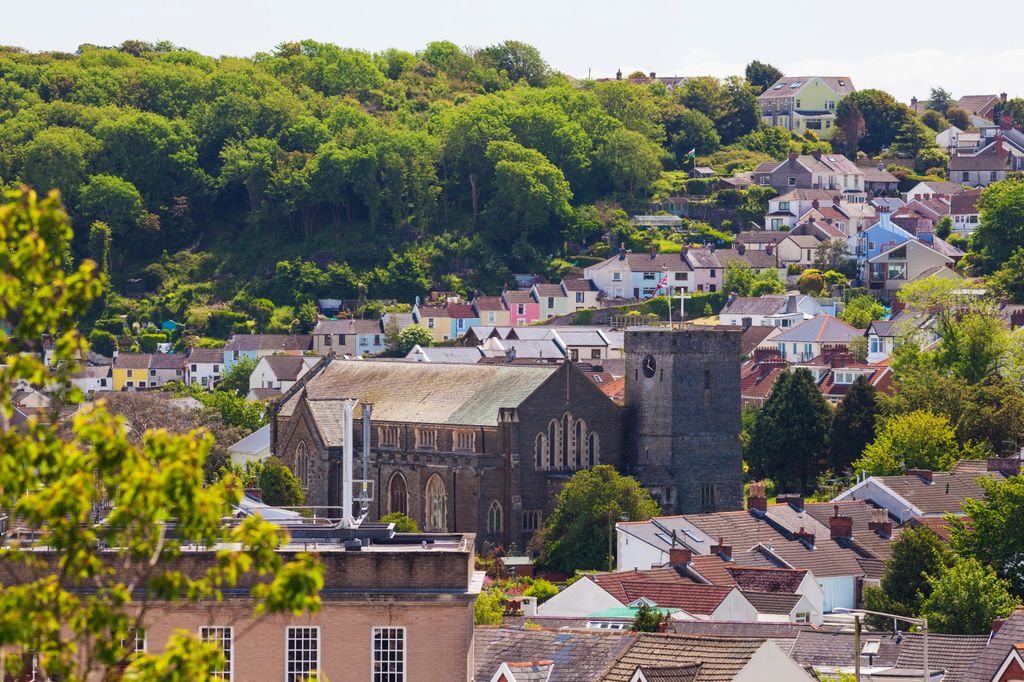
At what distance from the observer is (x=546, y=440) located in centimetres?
8494

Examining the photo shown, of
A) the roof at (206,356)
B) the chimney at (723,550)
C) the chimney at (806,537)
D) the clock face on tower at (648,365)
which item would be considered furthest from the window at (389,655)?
the roof at (206,356)

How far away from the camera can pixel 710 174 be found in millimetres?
176125

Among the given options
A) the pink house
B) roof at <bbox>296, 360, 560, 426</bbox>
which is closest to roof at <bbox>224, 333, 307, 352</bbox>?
the pink house

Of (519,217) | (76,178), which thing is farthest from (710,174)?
(76,178)

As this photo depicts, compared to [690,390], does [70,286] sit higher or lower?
higher

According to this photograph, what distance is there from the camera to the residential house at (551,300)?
488ft

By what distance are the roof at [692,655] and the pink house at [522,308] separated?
109238 mm

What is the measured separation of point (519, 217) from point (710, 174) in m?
20.8

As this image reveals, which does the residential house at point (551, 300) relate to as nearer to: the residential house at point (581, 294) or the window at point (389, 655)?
the residential house at point (581, 294)

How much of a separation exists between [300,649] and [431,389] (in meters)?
58.5

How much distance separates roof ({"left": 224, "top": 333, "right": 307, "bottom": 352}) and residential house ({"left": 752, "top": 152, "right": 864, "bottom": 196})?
39.8m

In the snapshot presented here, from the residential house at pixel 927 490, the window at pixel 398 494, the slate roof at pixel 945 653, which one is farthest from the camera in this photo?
the window at pixel 398 494

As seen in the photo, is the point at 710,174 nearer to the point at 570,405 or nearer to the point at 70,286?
the point at 570,405

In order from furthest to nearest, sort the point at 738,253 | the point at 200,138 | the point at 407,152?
the point at 200,138 → the point at 407,152 → the point at 738,253
